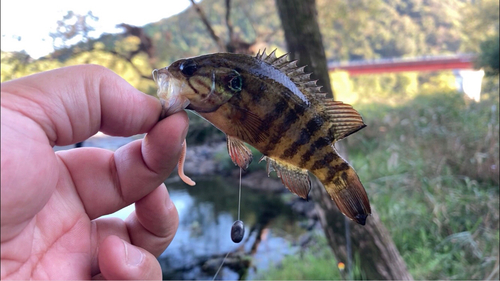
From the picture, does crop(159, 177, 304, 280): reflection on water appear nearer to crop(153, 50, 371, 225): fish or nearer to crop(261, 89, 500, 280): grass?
crop(261, 89, 500, 280): grass

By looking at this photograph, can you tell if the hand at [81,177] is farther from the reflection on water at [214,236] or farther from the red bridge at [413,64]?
the red bridge at [413,64]

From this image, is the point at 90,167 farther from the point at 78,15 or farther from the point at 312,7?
the point at 312,7

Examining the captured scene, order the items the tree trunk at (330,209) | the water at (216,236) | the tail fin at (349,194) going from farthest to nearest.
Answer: the water at (216,236)
the tree trunk at (330,209)
the tail fin at (349,194)

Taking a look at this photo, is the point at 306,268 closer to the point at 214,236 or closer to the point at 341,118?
the point at 214,236

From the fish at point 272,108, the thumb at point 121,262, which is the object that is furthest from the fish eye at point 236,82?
the thumb at point 121,262

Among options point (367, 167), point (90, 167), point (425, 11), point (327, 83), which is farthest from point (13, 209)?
point (425, 11)

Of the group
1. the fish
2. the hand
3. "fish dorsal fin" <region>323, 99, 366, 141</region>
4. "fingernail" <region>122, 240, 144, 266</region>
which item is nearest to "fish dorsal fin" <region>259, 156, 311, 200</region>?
the fish
